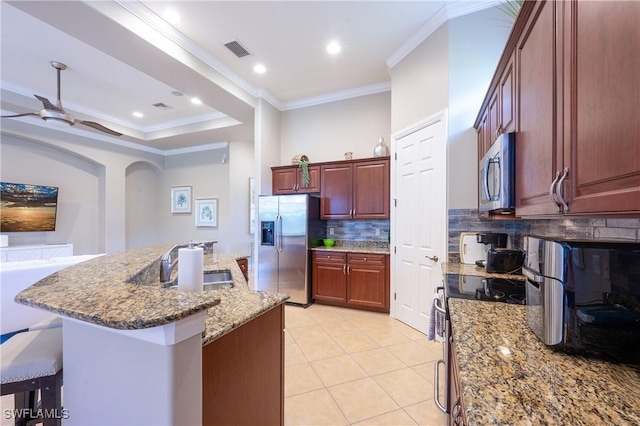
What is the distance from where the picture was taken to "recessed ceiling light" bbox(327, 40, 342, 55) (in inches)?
126

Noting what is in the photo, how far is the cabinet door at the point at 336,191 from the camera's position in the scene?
13.6 ft

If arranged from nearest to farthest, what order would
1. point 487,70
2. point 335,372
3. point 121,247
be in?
point 335,372, point 487,70, point 121,247

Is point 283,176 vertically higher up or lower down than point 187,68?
lower down

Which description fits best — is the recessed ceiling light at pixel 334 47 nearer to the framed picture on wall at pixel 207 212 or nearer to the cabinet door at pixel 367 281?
the cabinet door at pixel 367 281

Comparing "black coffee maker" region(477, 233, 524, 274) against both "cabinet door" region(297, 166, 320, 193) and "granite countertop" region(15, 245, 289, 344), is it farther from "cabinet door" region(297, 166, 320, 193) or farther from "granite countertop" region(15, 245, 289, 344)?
"cabinet door" region(297, 166, 320, 193)

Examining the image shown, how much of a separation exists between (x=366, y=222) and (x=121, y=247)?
5.46 metres

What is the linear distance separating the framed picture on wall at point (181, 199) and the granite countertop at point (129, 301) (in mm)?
5600

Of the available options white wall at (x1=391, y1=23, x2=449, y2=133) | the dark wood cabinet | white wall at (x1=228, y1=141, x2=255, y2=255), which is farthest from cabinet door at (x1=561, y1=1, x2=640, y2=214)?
white wall at (x1=228, y1=141, x2=255, y2=255)

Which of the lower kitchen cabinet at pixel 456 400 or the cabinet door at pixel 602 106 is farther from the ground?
the cabinet door at pixel 602 106

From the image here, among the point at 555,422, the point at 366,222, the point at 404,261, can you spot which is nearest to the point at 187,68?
the point at 366,222

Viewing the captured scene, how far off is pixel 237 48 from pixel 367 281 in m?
3.46

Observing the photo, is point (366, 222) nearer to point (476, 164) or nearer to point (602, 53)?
point (476, 164)

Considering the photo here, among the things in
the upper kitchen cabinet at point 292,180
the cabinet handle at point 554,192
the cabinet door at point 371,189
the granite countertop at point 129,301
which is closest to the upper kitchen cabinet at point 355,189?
the cabinet door at point 371,189

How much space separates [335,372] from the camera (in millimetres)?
2357
